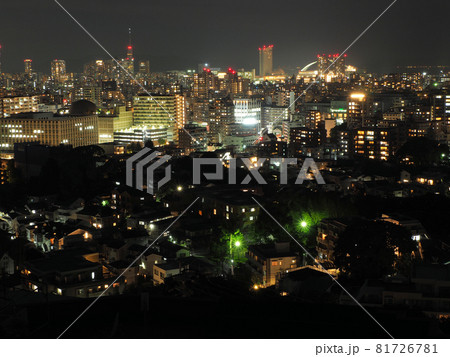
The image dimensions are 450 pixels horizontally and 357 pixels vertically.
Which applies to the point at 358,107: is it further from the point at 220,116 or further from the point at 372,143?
the point at 372,143

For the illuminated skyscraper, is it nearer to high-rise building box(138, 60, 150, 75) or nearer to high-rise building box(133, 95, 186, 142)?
high-rise building box(138, 60, 150, 75)

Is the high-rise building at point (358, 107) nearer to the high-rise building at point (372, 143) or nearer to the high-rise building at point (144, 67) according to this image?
the high-rise building at point (372, 143)

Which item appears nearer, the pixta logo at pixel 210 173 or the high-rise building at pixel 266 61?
the pixta logo at pixel 210 173

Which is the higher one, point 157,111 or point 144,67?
point 144,67

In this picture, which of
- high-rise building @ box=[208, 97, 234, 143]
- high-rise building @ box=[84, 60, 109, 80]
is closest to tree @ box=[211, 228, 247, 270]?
high-rise building @ box=[208, 97, 234, 143]

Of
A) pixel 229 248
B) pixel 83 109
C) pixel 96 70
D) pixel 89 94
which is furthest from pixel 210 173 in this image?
pixel 96 70

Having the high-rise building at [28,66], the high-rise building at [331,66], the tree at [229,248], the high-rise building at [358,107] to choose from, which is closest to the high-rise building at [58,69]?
the high-rise building at [28,66]

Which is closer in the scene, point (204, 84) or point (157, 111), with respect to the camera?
point (157, 111)

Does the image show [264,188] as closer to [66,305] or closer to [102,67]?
[66,305]
